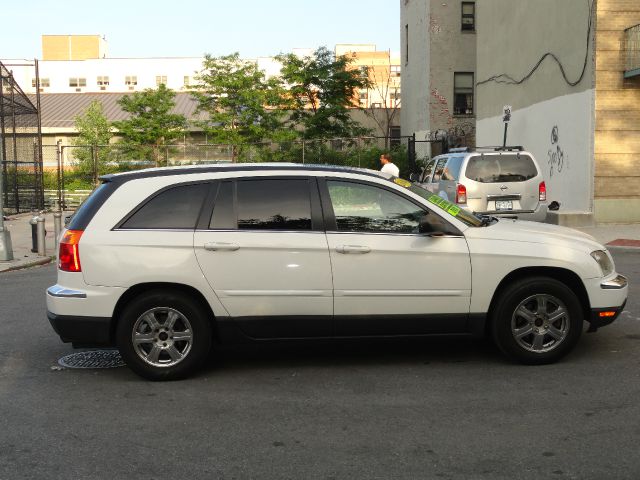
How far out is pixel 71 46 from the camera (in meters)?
113

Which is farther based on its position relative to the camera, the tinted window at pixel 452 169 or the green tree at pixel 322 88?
the green tree at pixel 322 88

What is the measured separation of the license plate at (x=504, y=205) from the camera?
49.6ft

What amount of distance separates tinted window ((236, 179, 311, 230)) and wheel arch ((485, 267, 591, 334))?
5.34 ft

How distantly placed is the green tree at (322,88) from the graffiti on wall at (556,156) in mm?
20189

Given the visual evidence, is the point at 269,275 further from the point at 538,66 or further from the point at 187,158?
the point at 187,158

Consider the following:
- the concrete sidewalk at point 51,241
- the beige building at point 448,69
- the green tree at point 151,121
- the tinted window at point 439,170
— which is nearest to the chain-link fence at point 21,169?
the concrete sidewalk at point 51,241

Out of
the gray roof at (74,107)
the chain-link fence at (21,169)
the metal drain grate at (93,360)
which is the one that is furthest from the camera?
the gray roof at (74,107)

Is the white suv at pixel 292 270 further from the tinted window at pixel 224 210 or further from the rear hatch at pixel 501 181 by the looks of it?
the rear hatch at pixel 501 181

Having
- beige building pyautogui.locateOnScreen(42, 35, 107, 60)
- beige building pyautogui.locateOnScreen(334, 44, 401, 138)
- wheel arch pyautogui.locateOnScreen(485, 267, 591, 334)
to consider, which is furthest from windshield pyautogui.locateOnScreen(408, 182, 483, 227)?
beige building pyautogui.locateOnScreen(42, 35, 107, 60)

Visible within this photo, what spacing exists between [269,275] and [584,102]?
1632cm

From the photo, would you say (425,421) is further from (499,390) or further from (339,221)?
(339,221)

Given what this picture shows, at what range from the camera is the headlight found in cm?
653

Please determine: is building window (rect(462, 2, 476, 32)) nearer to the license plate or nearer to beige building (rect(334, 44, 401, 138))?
beige building (rect(334, 44, 401, 138))

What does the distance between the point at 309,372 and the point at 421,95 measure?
33.8 meters
